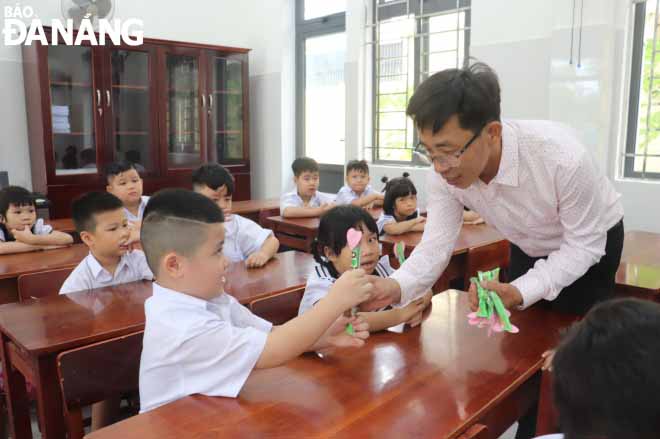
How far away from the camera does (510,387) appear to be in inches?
40.9

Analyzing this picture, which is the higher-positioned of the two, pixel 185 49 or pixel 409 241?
pixel 185 49

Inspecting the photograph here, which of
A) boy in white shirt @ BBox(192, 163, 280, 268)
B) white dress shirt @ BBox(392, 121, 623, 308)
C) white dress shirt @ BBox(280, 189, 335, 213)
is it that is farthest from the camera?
white dress shirt @ BBox(280, 189, 335, 213)

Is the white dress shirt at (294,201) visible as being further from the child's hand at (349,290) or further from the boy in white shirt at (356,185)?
the child's hand at (349,290)

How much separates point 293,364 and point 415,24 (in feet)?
12.9

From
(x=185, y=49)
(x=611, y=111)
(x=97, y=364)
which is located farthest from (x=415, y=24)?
(x=97, y=364)

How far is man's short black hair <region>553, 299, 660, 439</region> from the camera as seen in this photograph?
509 millimetres

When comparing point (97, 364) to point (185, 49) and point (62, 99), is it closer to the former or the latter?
point (62, 99)

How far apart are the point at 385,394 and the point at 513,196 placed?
0.64 metres

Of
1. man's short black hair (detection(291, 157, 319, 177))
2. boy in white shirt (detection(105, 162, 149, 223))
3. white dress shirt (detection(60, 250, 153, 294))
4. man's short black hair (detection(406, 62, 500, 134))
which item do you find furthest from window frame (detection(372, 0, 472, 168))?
man's short black hair (detection(406, 62, 500, 134))

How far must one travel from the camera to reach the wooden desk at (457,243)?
105 inches

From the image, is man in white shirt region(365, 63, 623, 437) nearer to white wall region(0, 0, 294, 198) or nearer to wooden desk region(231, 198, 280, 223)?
wooden desk region(231, 198, 280, 223)

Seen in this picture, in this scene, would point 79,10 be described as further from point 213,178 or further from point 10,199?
point 213,178

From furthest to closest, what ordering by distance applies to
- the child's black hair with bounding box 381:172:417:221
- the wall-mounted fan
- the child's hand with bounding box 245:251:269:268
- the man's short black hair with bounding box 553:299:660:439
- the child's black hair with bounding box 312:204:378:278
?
1. the wall-mounted fan
2. the child's black hair with bounding box 381:172:417:221
3. the child's hand with bounding box 245:251:269:268
4. the child's black hair with bounding box 312:204:378:278
5. the man's short black hair with bounding box 553:299:660:439

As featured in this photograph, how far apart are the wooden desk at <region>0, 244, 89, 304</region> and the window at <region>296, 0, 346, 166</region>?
3.00 metres
